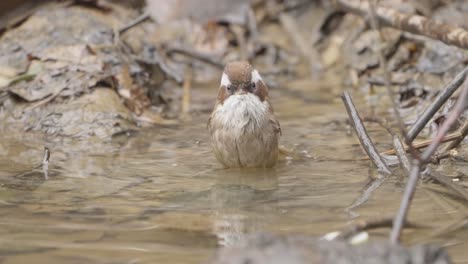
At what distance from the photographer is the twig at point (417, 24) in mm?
5715

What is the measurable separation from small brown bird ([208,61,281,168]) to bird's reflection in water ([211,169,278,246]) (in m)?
0.09

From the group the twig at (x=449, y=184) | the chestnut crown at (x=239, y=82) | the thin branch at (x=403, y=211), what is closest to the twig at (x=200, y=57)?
the chestnut crown at (x=239, y=82)

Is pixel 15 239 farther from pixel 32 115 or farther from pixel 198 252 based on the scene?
pixel 32 115

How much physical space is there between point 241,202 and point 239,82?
1238 mm

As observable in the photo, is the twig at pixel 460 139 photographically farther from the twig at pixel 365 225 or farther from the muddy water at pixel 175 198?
the twig at pixel 365 225

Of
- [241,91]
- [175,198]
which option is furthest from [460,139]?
[175,198]

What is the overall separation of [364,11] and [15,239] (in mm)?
5091

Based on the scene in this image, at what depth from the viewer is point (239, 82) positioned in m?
5.18

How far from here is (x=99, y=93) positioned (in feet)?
21.2

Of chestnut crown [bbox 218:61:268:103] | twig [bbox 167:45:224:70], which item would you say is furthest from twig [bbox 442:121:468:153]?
twig [bbox 167:45:224:70]

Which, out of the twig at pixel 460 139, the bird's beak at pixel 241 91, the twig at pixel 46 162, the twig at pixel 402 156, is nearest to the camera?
the twig at pixel 402 156

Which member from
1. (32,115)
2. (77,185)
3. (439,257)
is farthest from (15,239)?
(32,115)

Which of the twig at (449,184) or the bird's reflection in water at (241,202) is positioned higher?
the twig at (449,184)

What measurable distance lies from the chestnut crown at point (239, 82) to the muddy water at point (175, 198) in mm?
458
